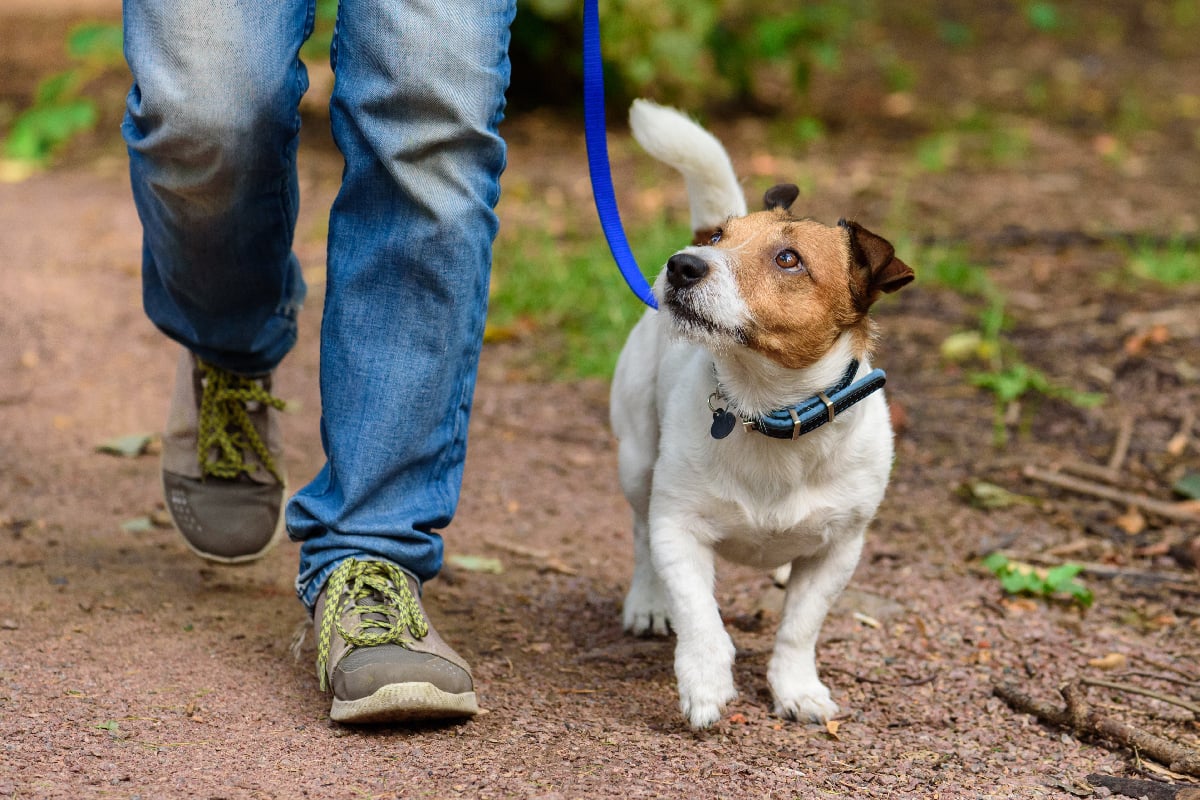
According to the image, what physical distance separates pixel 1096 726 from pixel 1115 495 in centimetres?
146

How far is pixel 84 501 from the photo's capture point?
3779mm

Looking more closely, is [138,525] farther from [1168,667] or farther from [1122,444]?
[1122,444]

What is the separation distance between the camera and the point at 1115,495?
398cm

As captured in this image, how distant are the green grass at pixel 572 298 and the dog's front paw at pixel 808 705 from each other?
2495mm

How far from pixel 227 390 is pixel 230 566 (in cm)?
48

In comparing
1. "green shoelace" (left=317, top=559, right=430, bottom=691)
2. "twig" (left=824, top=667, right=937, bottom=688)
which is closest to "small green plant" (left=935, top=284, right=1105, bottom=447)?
"twig" (left=824, top=667, right=937, bottom=688)

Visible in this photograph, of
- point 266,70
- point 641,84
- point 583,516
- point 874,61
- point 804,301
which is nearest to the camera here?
point 266,70

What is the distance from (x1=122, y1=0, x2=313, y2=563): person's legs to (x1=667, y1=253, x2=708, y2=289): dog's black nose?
2.68ft

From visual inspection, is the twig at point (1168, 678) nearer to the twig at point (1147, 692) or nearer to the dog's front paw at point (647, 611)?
the twig at point (1147, 692)

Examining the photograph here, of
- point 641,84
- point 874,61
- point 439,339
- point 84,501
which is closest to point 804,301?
point 439,339

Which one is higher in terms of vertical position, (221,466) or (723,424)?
(723,424)

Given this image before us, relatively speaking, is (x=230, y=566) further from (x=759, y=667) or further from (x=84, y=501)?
(x=759, y=667)

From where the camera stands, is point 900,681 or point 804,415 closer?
point 804,415

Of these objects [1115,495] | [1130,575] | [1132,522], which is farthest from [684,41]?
[1130,575]
